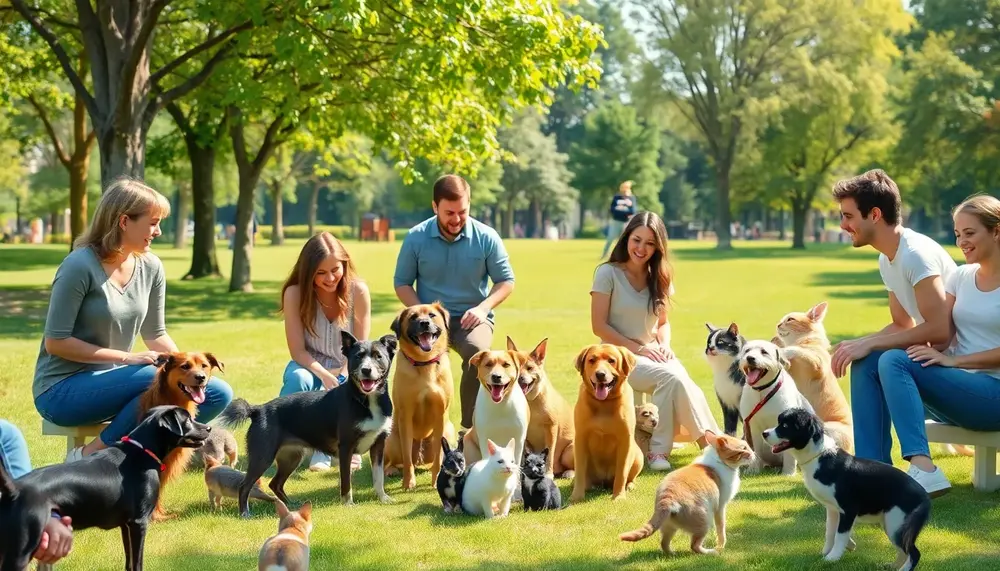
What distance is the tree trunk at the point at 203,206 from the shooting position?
83.4 ft

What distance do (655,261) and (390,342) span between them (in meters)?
2.55

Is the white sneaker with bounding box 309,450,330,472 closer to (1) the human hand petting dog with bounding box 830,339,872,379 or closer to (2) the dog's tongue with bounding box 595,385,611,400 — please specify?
(2) the dog's tongue with bounding box 595,385,611,400

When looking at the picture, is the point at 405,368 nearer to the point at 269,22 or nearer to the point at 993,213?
the point at 993,213

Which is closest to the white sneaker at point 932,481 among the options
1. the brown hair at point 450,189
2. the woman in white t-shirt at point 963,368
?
the woman in white t-shirt at point 963,368

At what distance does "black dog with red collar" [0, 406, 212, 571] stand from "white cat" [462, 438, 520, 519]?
5.94ft

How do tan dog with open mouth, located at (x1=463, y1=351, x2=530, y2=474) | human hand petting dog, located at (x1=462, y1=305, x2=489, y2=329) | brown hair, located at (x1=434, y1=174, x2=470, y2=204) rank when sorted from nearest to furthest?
tan dog with open mouth, located at (x1=463, y1=351, x2=530, y2=474) → human hand petting dog, located at (x1=462, y1=305, x2=489, y2=329) → brown hair, located at (x1=434, y1=174, x2=470, y2=204)

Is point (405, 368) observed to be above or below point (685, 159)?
below

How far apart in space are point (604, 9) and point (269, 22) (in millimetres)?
91873

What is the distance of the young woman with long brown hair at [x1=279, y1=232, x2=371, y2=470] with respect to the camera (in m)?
7.55

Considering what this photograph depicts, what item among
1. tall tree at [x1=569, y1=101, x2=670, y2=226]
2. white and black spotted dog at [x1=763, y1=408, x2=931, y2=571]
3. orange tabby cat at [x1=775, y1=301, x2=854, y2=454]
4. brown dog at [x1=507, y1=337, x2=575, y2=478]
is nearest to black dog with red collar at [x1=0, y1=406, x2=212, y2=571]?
brown dog at [x1=507, y1=337, x2=575, y2=478]

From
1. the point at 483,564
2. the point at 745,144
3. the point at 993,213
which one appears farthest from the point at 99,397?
the point at 745,144

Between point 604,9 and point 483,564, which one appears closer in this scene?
point 483,564

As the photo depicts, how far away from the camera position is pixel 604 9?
103 metres

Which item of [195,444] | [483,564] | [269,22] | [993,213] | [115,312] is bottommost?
[483,564]
